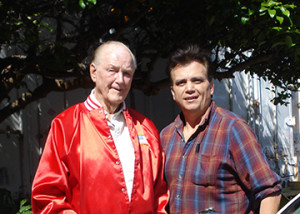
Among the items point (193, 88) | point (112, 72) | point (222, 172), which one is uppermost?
point (112, 72)

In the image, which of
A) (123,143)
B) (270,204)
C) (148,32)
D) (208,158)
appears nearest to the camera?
(270,204)

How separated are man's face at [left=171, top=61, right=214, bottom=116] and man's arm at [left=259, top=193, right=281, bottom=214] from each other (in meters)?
0.59

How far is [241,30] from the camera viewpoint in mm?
3717

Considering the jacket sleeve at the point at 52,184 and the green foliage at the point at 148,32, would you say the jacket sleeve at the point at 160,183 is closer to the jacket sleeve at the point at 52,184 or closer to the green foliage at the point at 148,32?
the jacket sleeve at the point at 52,184

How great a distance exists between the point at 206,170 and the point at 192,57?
655 mm

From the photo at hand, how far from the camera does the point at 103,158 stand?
2.07 m

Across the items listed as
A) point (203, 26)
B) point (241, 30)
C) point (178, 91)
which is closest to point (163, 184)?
point (178, 91)

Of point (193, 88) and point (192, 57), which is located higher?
point (192, 57)

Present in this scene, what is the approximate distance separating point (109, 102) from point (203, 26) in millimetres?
2357

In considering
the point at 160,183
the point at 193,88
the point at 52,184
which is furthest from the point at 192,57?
the point at 52,184

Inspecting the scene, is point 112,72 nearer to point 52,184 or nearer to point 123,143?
point 123,143

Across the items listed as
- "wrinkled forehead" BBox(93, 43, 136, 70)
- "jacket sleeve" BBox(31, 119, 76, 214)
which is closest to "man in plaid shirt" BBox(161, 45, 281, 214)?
"wrinkled forehead" BBox(93, 43, 136, 70)

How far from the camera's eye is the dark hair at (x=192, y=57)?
88.7 inches

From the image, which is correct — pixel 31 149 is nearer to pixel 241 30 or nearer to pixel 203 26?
pixel 203 26
